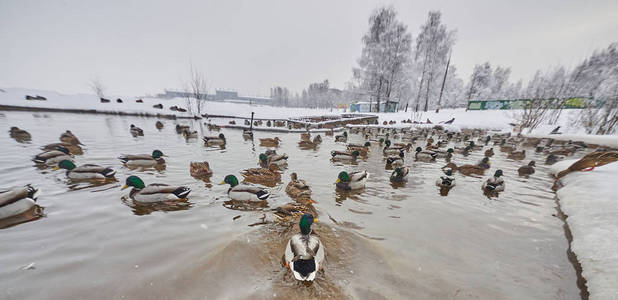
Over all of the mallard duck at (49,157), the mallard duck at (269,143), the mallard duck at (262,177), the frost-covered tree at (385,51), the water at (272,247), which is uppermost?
the frost-covered tree at (385,51)

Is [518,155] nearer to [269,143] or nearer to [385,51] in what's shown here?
[269,143]

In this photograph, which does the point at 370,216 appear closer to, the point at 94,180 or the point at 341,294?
the point at 341,294

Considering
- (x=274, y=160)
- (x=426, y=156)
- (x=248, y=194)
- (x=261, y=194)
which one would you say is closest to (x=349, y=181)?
(x=261, y=194)

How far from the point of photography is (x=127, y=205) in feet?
14.9

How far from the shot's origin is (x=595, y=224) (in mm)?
3842

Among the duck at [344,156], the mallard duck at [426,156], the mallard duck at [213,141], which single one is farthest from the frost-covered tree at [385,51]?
the mallard duck at [213,141]

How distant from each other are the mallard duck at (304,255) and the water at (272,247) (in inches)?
14.3

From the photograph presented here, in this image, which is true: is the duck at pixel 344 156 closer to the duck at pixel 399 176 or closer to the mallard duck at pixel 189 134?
the duck at pixel 399 176

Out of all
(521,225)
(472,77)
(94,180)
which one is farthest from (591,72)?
(94,180)

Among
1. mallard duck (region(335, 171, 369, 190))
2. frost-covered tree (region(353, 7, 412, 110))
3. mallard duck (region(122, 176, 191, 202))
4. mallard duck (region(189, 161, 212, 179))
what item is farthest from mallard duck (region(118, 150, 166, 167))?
frost-covered tree (region(353, 7, 412, 110))

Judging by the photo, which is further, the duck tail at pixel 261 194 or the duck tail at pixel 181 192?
the duck tail at pixel 261 194

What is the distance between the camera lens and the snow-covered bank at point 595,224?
277 centimetres

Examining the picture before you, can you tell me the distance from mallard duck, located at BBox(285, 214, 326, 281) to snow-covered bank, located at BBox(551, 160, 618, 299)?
3.63 m

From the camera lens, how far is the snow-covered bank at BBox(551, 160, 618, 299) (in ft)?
9.08
